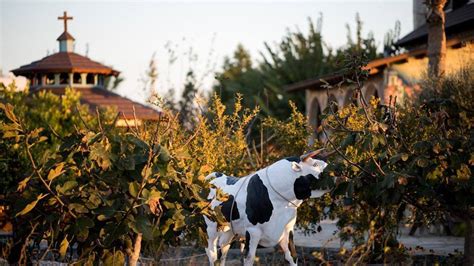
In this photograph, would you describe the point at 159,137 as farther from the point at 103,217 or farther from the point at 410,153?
the point at 410,153

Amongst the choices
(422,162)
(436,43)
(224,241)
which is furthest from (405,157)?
(436,43)

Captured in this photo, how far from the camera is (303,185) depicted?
9.50 m

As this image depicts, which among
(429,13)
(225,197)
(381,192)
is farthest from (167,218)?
(429,13)

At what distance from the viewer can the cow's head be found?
9.50 m

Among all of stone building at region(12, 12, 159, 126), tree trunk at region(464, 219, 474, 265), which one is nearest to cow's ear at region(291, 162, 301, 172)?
tree trunk at region(464, 219, 474, 265)

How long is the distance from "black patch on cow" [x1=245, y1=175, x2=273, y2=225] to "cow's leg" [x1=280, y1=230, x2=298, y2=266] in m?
0.30

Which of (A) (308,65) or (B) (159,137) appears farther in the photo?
(A) (308,65)

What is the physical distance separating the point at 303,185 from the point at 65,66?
23.7m

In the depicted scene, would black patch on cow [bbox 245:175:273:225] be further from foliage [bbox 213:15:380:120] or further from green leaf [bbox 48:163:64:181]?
foliage [bbox 213:15:380:120]

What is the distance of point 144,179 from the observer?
679cm

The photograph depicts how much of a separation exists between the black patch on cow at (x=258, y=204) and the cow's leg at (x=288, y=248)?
0.30 m

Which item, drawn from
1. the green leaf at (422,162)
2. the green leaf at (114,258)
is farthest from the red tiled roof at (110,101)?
the green leaf at (114,258)

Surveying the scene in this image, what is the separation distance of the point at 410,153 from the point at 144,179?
14.2 feet

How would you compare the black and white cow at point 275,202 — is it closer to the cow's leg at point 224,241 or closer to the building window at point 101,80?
the cow's leg at point 224,241
